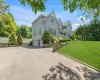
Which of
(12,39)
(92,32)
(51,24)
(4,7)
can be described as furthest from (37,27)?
(92,32)

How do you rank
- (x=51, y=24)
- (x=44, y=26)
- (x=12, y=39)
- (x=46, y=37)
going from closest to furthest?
(x=46, y=37)
(x=44, y=26)
(x=51, y=24)
(x=12, y=39)

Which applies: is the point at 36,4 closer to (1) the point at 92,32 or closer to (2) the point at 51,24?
(2) the point at 51,24

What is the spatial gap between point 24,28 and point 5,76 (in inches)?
2644

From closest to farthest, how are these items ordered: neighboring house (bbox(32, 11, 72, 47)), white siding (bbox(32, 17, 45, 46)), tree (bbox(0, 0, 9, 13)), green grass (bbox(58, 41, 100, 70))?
green grass (bbox(58, 41, 100, 70)), tree (bbox(0, 0, 9, 13)), neighboring house (bbox(32, 11, 72, 47)), white siding (bbox(32, 17, 45, 46))

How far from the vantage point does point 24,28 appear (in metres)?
75.2

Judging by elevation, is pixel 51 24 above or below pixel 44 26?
above

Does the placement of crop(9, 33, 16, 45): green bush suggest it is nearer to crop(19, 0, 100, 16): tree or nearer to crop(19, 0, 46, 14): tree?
crop(19, 0, 100, 16): tree

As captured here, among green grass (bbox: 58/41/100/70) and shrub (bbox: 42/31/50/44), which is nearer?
green grass (bbox: 58/41/100/70)

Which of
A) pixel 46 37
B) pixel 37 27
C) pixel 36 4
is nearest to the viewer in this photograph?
pixel 36 4

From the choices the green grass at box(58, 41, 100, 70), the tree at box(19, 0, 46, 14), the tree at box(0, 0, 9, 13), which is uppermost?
the tree at box(0, 0, 9, 13)

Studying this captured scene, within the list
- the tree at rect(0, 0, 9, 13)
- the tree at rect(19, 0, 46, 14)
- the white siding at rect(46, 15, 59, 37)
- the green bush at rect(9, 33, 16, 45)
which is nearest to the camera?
the tree at rect(19, 0, 46, 14)

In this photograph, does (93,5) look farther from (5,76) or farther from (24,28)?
(24,28)

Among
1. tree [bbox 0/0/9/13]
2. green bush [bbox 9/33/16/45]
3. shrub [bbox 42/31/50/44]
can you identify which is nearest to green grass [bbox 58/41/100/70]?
tree [bbox 0/0/9/13]

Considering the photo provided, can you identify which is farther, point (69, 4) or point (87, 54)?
point (87, 54)
